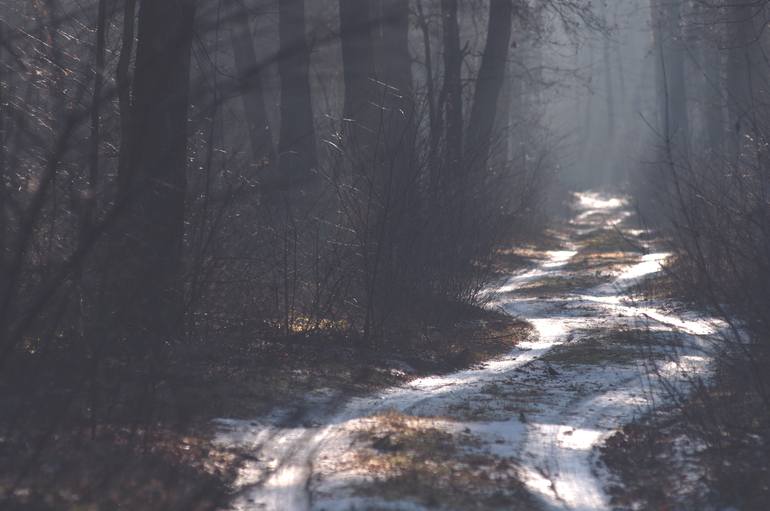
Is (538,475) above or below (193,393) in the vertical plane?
below

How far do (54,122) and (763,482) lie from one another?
5.85m

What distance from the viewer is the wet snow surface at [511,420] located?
20.6 ft

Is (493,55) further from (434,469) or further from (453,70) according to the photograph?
(434,469)

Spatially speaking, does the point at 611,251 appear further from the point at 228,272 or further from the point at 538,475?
the point at 538,475

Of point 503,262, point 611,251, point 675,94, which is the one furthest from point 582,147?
point 503,262

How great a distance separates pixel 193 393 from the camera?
841 cm

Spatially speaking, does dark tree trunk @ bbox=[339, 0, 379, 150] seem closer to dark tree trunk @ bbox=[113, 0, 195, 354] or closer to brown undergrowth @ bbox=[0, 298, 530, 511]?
brown undergrowth @ bbox=[0, 298, 530, 511]

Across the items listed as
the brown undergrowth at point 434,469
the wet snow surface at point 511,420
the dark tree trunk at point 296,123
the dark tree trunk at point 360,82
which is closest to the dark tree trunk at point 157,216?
the wet snow surface at point 511,420

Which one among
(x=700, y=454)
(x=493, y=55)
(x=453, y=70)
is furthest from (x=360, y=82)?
(x=700, y=454)

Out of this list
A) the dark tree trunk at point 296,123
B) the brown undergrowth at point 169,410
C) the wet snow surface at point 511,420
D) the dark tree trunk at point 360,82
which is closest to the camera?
the brown undergrowth at point 169,410

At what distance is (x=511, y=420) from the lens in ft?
27.5

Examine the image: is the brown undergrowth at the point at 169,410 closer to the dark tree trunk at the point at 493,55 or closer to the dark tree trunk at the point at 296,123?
the dark tree trunk at the point at 296,123

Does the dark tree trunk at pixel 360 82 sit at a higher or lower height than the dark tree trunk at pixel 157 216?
higher

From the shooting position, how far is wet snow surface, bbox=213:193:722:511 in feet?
20.6
